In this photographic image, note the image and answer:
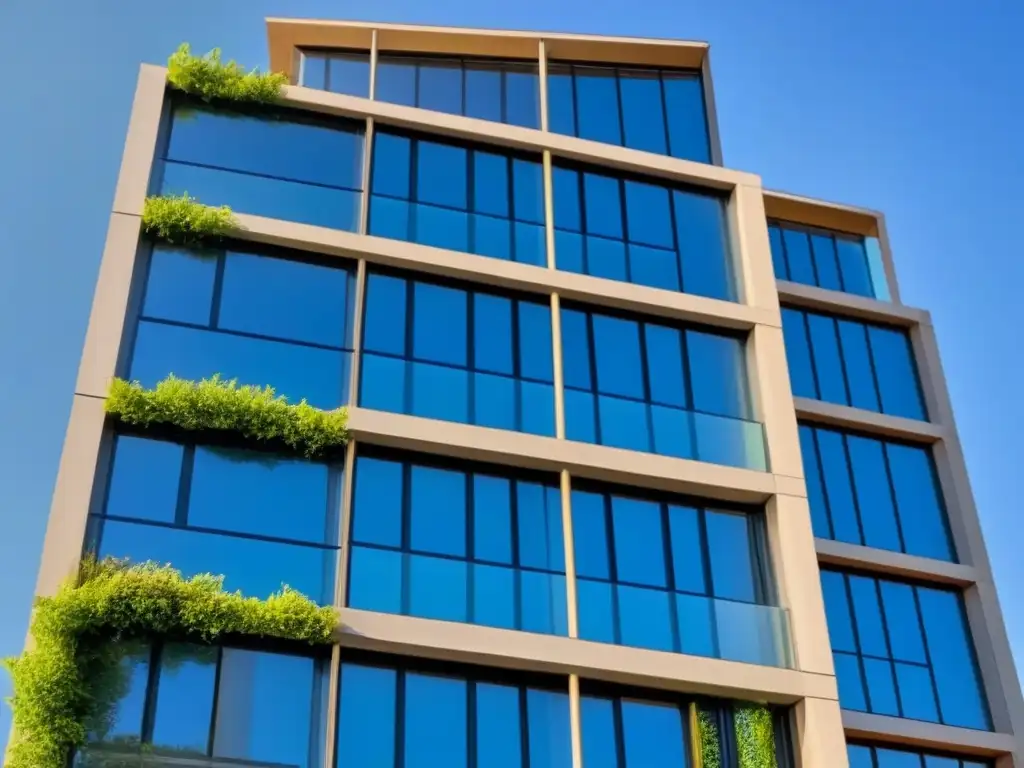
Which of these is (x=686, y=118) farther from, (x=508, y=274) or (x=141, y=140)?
(x=141, y=140)

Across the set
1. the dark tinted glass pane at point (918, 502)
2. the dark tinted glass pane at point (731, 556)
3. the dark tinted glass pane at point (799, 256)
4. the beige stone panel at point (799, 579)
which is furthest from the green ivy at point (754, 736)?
the dark tinted glass pane at point (799, 256)

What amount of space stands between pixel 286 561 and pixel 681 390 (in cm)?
710

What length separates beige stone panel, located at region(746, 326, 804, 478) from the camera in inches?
859

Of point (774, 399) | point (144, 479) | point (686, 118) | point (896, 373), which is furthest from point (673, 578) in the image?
point (896, 373)

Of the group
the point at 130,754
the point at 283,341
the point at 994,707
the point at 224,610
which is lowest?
the point at 130,754

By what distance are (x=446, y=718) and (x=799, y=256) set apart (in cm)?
1942

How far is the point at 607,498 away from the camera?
68.7ft

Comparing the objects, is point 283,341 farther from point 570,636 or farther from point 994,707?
point 994,707

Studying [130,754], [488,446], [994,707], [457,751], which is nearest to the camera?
[130,754]

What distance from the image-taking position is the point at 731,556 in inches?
829

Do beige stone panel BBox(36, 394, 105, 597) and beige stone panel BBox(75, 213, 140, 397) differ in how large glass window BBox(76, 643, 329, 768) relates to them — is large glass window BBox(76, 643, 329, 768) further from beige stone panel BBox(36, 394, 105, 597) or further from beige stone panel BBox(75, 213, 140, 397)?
beige stone panel BBox(75, 213, 140, 397)

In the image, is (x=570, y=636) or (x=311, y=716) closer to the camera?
(x=311, y=716)

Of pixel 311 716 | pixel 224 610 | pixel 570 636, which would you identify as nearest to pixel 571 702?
pixel 570 636

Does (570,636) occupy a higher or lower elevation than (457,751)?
higher
